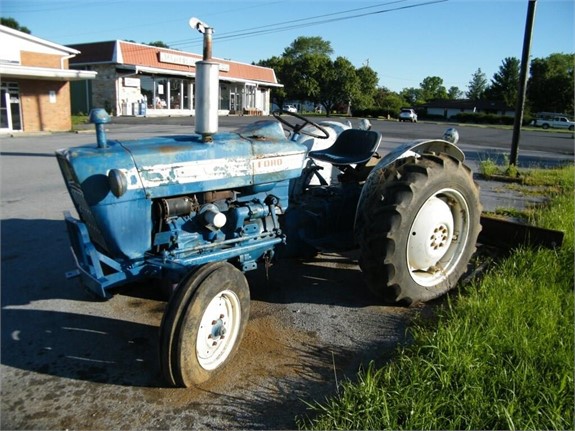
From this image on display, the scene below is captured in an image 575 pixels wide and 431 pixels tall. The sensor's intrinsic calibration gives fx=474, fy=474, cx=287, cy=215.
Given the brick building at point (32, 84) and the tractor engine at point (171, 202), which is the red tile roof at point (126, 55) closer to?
the brick building at point (32, 84)

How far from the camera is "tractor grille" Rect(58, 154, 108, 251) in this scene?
2871 millimetres

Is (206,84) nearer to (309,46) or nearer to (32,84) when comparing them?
(32,84)

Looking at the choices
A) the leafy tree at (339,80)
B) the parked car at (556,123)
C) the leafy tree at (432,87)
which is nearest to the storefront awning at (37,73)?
the leafy tree at (339,80)

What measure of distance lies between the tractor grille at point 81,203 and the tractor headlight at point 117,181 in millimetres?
261

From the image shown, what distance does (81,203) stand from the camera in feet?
9.84

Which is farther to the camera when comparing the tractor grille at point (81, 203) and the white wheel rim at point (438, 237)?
the white wheel rim at point (438, 237)

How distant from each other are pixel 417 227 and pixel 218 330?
5.85 feet

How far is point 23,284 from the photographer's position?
408 centimetres

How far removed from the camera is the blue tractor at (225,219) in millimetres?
2746

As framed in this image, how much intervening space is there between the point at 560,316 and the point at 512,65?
288 feet

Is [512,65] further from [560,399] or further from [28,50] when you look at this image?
[560,399]

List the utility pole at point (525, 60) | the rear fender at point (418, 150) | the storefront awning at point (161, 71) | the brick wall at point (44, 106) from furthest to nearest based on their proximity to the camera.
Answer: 1. the storefront awning at point (161, 71)
2. the brick wall at point (44, 106)
3. the utility pole at point (525, 60)
4. the rear fender at point (418, 150)

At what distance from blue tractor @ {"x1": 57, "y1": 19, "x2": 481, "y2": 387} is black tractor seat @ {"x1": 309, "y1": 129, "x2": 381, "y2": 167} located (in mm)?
42

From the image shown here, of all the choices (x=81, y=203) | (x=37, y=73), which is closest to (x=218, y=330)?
(x=81, y=203)
